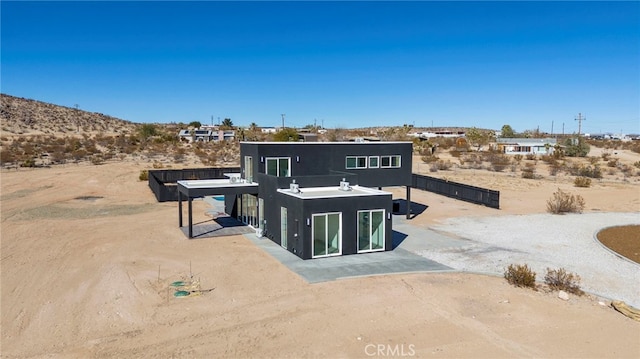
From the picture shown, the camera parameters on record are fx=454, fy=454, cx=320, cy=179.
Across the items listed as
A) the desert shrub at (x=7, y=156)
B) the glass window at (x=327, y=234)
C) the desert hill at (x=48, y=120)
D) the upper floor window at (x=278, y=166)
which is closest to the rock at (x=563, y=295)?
the glass window at (x=327, y=234)

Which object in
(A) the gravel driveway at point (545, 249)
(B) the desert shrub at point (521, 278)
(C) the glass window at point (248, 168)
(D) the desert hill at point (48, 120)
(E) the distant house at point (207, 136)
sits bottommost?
(A) the gravel driveway at point (545, 249)

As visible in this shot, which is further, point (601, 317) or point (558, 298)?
point (558, 298)

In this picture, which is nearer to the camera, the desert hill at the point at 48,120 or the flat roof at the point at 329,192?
the flat roof at the point at 329,192

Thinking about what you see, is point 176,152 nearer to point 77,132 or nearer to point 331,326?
point 77,132

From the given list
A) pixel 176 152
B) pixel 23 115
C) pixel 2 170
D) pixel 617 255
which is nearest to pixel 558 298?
pixel 617 255

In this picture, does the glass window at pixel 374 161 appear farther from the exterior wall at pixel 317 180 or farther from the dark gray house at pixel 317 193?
the exterior wall at pixel 317 180

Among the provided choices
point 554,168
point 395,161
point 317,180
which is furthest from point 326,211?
point 554,168
